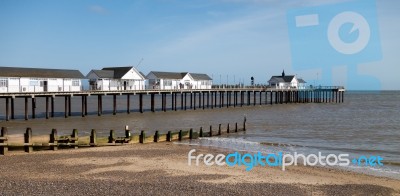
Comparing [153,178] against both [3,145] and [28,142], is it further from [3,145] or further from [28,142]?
[3,145]

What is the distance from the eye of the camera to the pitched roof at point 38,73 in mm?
41781

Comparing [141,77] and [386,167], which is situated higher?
[141,77]

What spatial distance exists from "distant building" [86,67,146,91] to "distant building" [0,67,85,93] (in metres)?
3.84

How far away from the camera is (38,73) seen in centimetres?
4428

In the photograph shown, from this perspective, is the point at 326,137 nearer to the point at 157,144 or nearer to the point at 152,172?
the point at 157,144

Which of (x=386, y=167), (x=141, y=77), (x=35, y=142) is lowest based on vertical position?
(x=386, y=167)

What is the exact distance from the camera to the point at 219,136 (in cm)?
3105

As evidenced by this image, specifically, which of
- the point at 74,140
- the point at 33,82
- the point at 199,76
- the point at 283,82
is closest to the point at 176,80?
the point at 199,76

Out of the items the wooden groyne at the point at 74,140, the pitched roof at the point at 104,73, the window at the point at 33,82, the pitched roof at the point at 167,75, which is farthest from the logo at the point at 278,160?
the pitched roof at the point at 167,75

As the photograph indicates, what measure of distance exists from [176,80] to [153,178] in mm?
50503

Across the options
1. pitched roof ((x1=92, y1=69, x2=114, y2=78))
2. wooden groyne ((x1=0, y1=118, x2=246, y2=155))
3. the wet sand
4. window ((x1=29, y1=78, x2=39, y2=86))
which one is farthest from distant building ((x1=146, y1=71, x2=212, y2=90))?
the wet sand

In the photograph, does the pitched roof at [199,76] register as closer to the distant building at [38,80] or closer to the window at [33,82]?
the distant building at [38,80]

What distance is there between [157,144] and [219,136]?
23.6 ft

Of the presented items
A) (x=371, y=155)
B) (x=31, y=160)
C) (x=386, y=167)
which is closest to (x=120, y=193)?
(x=31, y=160)
